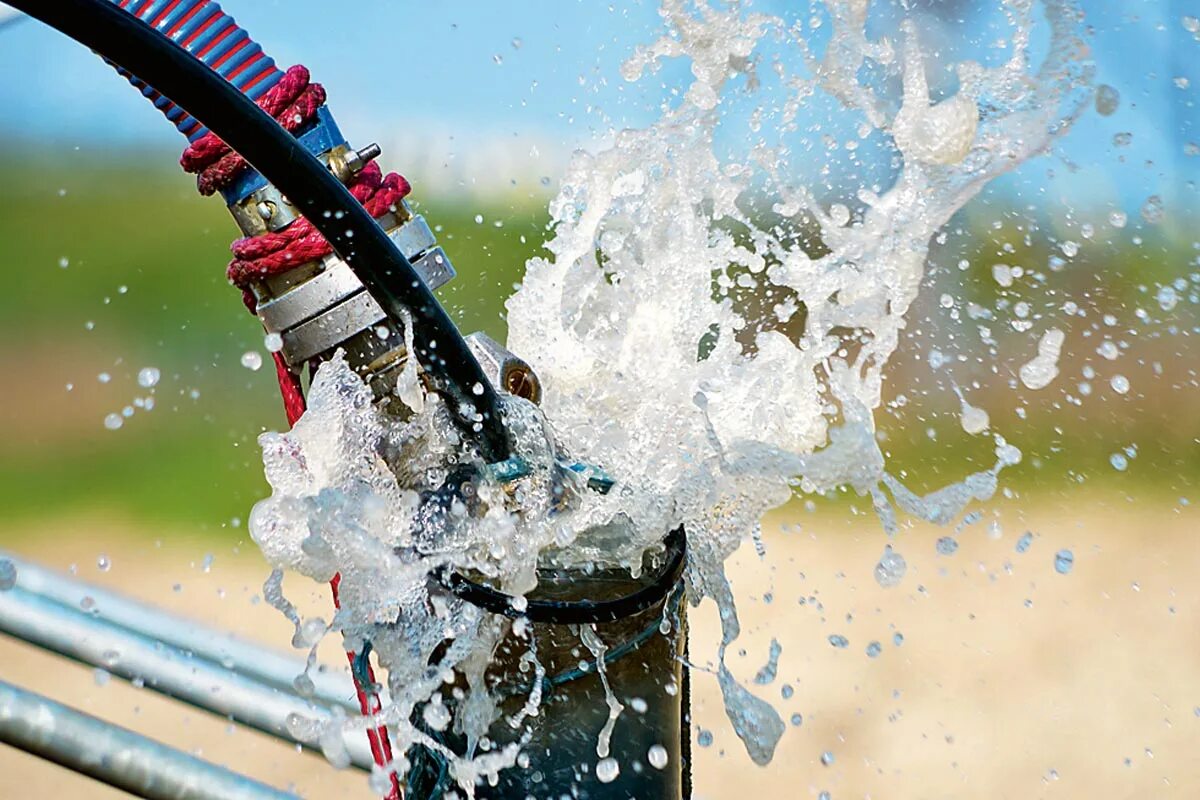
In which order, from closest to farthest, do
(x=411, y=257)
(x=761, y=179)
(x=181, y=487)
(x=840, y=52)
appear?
(x=411, y=257)
(x=840, y=52)
(x=761, y=179)
(x=181, y=487)

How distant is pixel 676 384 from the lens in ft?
3.22

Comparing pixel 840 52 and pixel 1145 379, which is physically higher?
pixel 840 52

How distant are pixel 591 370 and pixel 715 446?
181 millimetres

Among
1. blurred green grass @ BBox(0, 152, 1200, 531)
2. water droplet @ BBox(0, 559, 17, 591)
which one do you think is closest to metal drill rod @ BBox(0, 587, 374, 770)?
water droplet @ BBox(0, 559, 17, 591)

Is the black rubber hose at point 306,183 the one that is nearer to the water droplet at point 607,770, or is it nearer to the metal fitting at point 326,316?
the metal fitting at point 326,316

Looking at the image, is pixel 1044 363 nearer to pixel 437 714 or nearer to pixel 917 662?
pixel 437 714

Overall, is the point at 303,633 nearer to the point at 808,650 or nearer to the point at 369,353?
Result: the point at 369,353

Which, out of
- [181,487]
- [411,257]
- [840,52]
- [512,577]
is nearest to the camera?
[512,577]

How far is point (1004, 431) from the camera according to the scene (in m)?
6.79

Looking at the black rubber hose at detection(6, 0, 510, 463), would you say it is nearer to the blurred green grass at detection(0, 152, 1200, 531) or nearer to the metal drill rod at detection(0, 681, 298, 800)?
the metal drill rod at detection(0, 681, 298, 800)

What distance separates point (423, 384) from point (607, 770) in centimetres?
23

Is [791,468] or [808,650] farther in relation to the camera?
[808,650]

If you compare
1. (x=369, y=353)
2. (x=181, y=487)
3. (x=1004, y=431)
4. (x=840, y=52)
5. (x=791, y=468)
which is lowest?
(x=1004, y=431)

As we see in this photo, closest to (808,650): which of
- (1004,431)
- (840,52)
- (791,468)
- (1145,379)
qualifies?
(1004,431)
